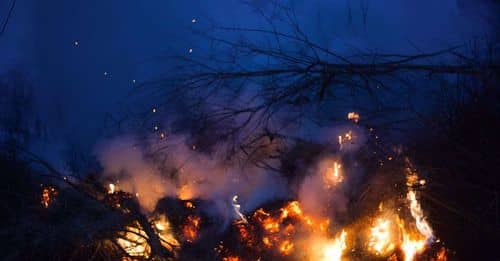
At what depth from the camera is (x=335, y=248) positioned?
9.27m

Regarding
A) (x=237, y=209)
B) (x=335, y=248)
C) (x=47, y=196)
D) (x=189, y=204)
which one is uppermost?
(x=189, y=204)

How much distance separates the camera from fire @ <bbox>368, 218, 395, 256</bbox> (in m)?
9.27

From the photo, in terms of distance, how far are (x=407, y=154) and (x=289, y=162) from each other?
3.09 m

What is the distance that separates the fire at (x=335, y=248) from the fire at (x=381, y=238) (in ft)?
2.06

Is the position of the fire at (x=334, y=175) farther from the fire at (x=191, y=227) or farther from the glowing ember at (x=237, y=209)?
the fire at (x=191, y=227)

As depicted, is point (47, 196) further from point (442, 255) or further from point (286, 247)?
point (442, 255)

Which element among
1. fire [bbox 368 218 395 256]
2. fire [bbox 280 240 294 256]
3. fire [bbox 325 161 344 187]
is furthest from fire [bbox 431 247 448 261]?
fire [bbox 280 240 294 256]

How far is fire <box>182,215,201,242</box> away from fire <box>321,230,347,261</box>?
3.32 m

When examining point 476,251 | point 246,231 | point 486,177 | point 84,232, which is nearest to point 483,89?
point 486,177

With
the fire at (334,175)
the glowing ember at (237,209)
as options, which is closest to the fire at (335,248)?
the fire at (334,175)

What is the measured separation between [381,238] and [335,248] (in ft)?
3.74

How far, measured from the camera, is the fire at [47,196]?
5539mm

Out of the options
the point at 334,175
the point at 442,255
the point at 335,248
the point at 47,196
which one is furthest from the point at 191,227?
the point at 442,255

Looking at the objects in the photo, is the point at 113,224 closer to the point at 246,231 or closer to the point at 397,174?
the point at 246,231
